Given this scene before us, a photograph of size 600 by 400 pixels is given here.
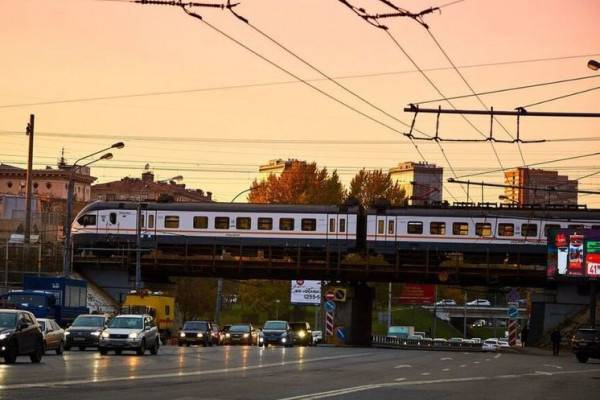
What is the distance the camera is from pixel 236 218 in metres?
74.1

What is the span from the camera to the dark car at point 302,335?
241 ft

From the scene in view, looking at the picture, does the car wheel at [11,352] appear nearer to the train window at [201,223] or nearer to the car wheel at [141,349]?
the car wheel at [141,349]

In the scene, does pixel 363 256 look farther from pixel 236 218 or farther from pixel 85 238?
pixel 85 238

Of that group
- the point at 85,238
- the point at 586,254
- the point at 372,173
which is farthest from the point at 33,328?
the point at 372,173

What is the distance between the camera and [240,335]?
71625mm

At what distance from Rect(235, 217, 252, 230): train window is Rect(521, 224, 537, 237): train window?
15.7 meters

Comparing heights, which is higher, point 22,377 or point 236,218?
point 236,218

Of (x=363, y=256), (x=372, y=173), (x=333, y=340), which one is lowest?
(x=333, y=340)

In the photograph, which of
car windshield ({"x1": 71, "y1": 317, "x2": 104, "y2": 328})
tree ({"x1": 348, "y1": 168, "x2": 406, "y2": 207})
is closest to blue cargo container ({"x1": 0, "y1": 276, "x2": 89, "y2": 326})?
car windshield ({"x1": 71, "y1": 317, "x2": 104, "y2": 328})

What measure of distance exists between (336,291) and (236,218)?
756cm

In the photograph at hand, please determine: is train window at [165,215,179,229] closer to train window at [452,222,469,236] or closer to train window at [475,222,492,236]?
train window at [452,222,469,236]

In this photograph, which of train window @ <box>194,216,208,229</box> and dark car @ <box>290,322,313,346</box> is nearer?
dark car @ <box>290,322,313,346</box>

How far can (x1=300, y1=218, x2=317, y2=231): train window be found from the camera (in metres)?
73.4

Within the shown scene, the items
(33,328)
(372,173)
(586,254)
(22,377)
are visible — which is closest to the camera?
(22,377)
